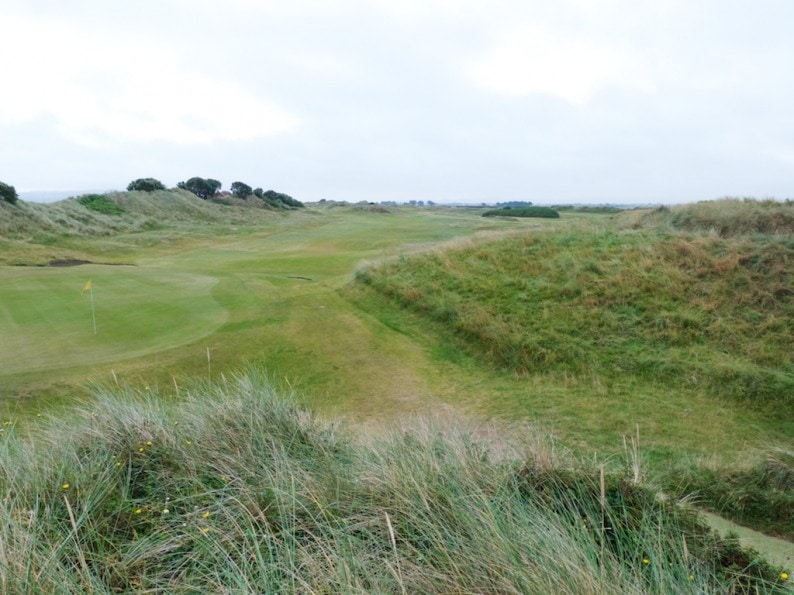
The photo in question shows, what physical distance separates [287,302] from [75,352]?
5.30 metres

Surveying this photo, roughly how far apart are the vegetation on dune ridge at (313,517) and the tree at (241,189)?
209ft

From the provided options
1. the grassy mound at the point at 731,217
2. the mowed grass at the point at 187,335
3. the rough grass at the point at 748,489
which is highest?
the grassy mound at the point at 731,217

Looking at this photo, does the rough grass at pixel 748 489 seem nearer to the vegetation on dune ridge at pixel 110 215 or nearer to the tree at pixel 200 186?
the vegetation on dune ridge at pixel 110 215

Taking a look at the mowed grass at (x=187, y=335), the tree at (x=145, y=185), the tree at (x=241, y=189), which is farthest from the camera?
the tree at (x=241, y=189)

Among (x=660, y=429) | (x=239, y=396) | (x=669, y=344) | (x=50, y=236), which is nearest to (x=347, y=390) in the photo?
(x=239, y=396)

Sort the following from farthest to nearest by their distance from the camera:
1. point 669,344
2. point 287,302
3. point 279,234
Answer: point 279,234 → point 287,302 → point 669,344

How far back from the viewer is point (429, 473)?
3371 mm

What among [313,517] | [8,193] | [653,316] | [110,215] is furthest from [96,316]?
[110,215]

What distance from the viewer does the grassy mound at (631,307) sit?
879 cm

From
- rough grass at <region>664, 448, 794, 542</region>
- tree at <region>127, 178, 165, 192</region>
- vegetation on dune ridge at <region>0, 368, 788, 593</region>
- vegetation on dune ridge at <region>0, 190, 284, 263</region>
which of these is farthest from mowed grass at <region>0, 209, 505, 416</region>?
tree at <region>127, 178, 165, 192</region>

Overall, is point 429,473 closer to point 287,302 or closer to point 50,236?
point 287,302

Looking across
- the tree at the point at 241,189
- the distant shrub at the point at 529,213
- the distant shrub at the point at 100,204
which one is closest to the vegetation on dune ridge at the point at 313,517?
the distant shrub at the point at 529,213

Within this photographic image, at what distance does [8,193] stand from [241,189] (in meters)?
37.1

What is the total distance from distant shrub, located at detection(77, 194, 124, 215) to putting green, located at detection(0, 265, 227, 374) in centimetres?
2750
